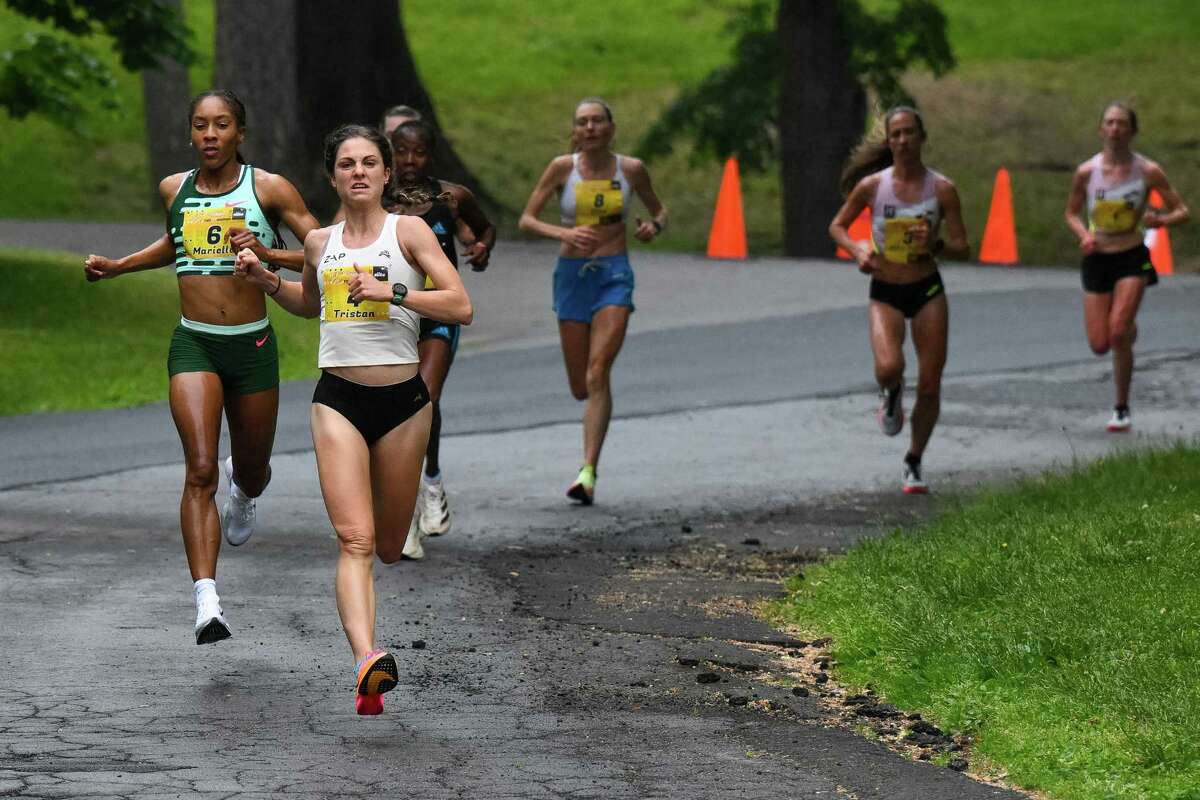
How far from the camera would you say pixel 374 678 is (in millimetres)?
6363

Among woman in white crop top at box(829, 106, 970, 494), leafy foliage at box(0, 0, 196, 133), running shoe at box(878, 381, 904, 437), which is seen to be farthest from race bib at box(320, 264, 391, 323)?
leafy foliage at box(0, 0, 196, 133)

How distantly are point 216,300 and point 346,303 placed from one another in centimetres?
111

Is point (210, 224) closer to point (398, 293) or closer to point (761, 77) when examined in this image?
point (398, 293)

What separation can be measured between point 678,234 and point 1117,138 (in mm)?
17186

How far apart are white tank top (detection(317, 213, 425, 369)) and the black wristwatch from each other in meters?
0.12

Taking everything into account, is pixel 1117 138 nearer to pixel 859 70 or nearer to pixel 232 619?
pixel 232 619

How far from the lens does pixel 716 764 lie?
6262 mm

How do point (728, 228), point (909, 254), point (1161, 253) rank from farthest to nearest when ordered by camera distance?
point (728, 228)
point (1161, 253)
point (909, 254)

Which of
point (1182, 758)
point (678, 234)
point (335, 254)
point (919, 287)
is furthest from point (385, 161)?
point (678, 234)

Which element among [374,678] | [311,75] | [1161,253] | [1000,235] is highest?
[311,75]

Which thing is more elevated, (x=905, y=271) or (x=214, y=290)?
(x=214, y=290)

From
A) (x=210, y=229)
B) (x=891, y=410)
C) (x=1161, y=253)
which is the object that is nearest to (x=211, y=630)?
(x=210, y=229)

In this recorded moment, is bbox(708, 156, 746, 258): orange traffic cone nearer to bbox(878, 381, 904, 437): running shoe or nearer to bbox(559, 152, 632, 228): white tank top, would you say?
bbox(878, 381, 904, 437): running shoe

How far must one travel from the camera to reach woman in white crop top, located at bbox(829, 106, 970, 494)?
11.4m
